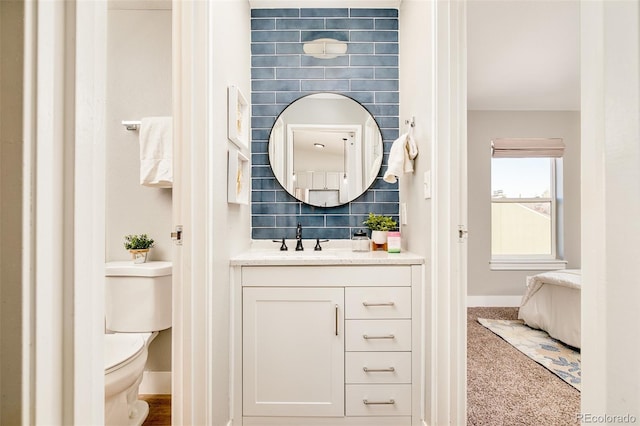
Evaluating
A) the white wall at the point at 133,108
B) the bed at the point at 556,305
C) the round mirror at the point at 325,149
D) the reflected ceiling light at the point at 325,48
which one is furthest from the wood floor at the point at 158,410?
the bed at the point at 556,305

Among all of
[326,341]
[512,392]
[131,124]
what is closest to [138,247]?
[131,124]

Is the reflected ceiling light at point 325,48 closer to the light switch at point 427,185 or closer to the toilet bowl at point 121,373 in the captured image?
the light switch at point 427,185

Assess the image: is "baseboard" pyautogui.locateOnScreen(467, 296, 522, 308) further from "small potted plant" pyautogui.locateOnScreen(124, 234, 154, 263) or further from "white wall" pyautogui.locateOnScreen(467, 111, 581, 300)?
"small potted plant" pyautogui.locateOnScreen(124, 234, 154, 263)

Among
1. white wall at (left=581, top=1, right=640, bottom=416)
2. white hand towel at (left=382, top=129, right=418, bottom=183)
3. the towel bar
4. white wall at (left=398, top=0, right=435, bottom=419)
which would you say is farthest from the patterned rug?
the towel bar

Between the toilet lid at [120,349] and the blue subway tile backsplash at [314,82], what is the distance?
39.2 inches

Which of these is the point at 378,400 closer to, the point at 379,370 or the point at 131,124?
the point at 379,370

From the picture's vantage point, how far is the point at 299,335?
1738 mm

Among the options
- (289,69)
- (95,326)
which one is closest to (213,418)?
(95,326)

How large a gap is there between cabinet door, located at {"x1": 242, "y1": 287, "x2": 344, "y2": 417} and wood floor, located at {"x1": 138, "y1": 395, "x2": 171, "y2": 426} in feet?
1.65

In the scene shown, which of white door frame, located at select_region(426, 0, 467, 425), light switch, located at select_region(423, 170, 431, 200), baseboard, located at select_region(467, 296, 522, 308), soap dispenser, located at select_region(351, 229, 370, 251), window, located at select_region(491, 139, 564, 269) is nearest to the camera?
white door frame, located at select_region(426, 0, 467, 425)

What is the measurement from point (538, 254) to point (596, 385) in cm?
436

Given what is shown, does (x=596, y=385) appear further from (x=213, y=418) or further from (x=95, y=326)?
(x=213, y=418)

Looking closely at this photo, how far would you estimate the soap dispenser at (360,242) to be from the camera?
7.23 feet

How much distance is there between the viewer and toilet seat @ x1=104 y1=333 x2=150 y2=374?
140cm
